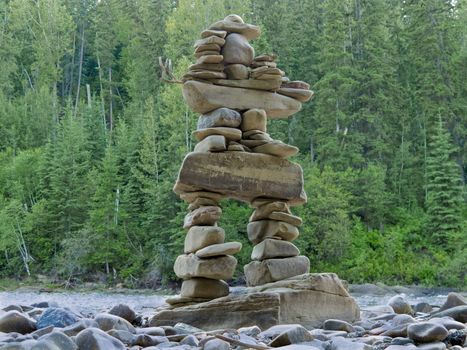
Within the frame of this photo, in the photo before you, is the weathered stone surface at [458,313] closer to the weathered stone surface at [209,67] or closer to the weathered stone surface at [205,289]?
the weathered stone surface at [205,289]

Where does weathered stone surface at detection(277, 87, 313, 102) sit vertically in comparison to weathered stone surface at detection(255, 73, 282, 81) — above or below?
below

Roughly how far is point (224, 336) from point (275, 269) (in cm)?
276

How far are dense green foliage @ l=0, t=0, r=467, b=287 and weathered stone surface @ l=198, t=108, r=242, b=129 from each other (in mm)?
22210

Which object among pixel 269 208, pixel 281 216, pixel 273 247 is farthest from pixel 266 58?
pixel 273 247

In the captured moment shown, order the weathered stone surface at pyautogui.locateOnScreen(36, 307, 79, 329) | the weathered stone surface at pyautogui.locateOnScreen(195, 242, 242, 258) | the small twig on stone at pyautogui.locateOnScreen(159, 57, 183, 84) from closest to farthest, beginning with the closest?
the weathered stone surface at pyautogui.locateOnScreen(36, 307, 79, 329) → the weathered stone surface at pyautogui.locateOnScreen(195, 242, 242, 258) → the small twig on stone at pyautogui.locateOnScreen(159, 57, 183, 84)

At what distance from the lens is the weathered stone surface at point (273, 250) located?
8.40m

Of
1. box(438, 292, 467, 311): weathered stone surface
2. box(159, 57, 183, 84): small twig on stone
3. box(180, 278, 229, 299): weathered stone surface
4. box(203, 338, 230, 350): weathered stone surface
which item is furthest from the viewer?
box(159, 57, 183, 84): small twig on stone

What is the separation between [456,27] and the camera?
39.7m

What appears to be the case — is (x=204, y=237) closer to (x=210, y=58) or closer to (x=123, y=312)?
(x=123, y=312)

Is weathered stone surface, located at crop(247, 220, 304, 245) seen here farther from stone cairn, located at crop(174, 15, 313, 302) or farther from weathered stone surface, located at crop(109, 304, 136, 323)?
weathered stone surface, located at crop(109, 304, 136, 323)

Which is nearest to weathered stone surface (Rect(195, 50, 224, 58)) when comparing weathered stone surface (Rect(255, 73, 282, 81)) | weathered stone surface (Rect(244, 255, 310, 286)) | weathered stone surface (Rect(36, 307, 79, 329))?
weathered stone surface (Rect(255, 73, 282, 81))

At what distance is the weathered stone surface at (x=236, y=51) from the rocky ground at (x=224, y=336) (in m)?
3.45

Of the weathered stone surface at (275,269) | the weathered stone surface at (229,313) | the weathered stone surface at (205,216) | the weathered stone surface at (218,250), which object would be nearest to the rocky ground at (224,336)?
the weathered stone surface at (229,313)

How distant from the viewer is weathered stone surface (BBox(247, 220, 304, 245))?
28.2 feet
